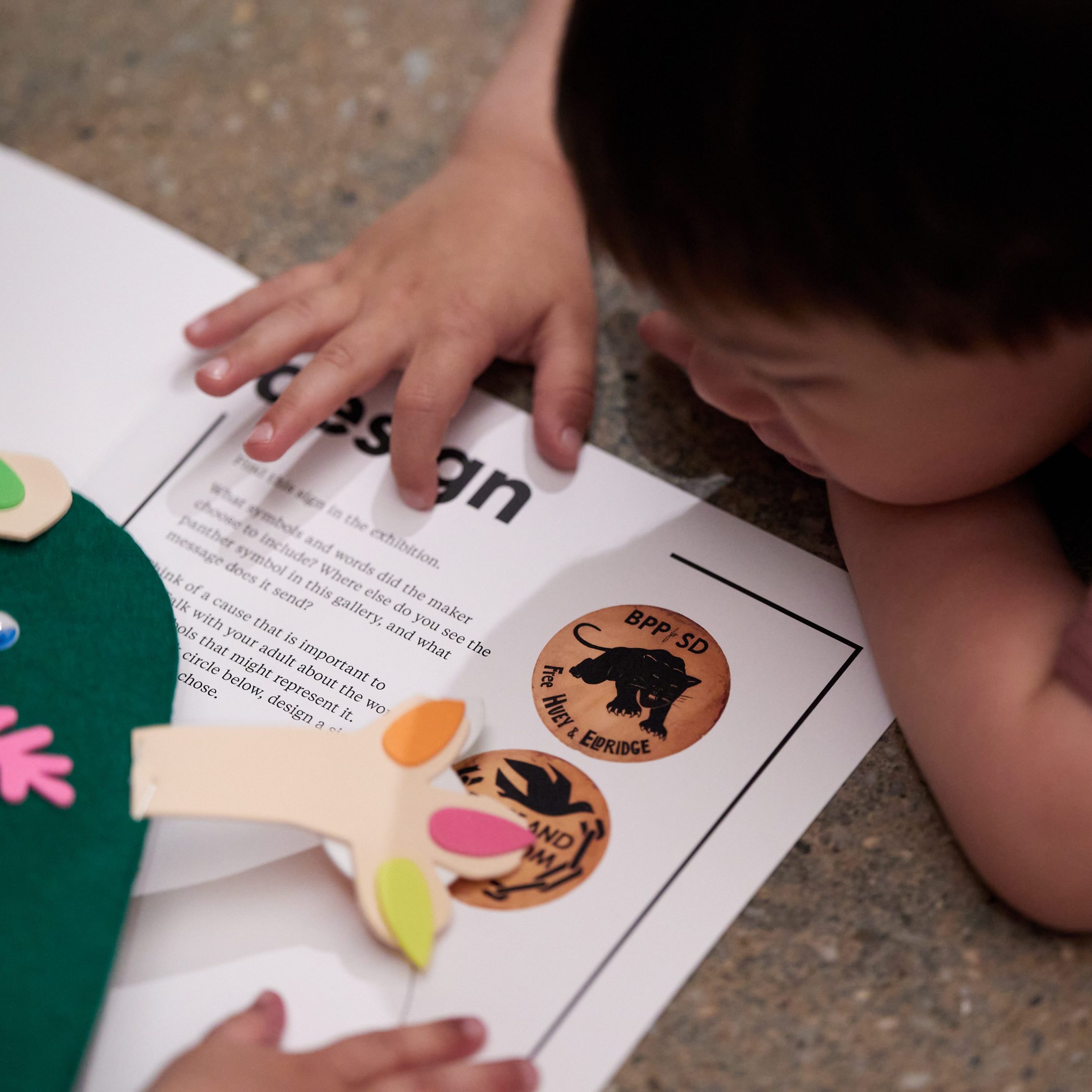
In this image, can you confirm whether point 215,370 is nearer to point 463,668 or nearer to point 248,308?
point 248,308

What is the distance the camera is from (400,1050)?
1.18ft

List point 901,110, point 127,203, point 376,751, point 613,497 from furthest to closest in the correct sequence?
point 127,203, point 613,497, point 376,751, point 901,110

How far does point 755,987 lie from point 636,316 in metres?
0.36

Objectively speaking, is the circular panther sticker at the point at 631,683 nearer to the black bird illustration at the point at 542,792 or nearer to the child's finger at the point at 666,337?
the black bird illustration at the point at 542,792

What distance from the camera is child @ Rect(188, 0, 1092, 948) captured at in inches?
11.7

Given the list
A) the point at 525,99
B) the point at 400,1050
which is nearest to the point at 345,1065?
the point at 400,1050

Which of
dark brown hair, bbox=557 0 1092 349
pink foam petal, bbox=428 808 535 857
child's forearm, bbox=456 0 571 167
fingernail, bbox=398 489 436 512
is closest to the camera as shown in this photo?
dark brown hair, bbox=557 0 1092 349

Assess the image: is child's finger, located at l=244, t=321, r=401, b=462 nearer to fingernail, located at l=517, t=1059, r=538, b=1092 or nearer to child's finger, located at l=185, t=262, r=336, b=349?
child's finger, located at l=185, t=262, r=336, b=349

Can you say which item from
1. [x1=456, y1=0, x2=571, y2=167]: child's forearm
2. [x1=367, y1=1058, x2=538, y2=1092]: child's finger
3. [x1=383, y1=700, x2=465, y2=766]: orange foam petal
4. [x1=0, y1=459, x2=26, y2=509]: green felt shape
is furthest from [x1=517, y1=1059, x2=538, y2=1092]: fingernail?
[x1=456, y1=0, x2=571, y2=167]: child's forearm

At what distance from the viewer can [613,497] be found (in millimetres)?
512

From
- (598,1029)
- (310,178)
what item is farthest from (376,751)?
(310,178)

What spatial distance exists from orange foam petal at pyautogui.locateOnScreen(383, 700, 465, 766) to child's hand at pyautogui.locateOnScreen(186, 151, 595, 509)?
127mm

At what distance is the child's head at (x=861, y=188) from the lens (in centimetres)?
29

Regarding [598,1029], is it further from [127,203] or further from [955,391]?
[127,203]
